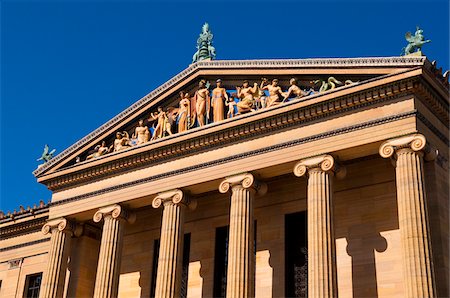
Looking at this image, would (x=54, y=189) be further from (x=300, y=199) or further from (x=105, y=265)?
(x=300, y=199)

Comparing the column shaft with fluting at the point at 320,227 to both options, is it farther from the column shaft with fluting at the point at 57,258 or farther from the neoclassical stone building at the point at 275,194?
the column shaft with fluting at the point at 57,258

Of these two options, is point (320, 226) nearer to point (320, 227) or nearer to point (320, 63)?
point (320, 227)

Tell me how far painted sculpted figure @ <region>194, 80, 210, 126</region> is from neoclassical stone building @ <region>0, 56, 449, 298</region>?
27.7 inches

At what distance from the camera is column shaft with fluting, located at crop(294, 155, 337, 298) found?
2617 cm

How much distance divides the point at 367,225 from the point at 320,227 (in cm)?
305

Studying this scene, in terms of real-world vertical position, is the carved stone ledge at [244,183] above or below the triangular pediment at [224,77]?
below

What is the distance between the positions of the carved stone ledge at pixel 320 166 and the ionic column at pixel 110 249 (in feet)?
34.1

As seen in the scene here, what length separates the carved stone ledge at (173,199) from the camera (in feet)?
106

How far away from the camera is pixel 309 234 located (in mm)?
27375

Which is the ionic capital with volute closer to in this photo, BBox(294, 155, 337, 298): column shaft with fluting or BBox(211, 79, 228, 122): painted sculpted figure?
BBox(294, 155, 337, 298): column shaft with fluting

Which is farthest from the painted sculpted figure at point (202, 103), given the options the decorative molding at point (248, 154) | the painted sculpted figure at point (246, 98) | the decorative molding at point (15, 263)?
the decorative molding at point (15, 263)

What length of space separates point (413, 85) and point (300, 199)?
8.02m

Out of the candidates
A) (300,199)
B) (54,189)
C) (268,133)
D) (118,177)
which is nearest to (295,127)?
(268,133)

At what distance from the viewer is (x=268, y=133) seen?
3081 centimetres
